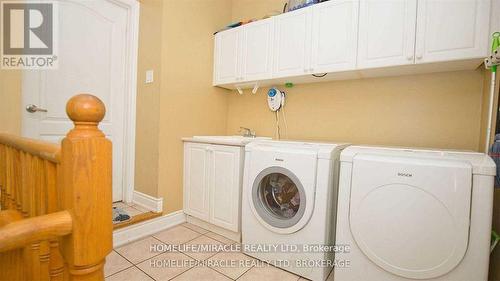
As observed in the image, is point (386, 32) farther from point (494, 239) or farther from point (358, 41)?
point (494, 239)

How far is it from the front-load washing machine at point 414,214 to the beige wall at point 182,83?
162 centimetres

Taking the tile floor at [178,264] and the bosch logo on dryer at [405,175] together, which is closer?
the bosch logo on dryer at [405,175]

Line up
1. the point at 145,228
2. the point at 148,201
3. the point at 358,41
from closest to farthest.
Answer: the point at 358,41 < the point at 145,228 < the point at 148,201

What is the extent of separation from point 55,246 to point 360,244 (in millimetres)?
1393

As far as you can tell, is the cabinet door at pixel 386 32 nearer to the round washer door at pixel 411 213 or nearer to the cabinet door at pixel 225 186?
the round washer door at pixel 411 213

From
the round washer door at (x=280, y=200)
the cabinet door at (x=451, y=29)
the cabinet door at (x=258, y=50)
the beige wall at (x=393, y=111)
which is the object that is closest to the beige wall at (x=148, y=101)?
the cabinet door at (x=258, y=50)

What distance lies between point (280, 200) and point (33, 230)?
58.2 inches

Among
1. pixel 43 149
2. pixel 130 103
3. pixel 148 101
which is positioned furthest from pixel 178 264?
pixel 130 103

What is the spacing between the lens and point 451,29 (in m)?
1.40

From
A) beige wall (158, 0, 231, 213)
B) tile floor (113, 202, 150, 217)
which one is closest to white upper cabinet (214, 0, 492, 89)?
beige wall (158, 0, 231, 213)

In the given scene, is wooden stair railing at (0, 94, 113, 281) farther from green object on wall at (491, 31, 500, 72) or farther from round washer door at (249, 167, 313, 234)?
green object on wall at (491, 31, 500, 72)

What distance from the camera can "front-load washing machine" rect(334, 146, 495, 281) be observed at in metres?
1.05

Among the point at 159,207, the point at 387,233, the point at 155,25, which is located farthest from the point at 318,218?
the point at 155,25

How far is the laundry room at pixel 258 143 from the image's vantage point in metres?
0.71
